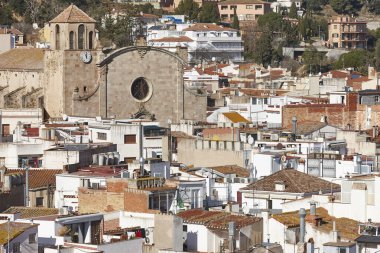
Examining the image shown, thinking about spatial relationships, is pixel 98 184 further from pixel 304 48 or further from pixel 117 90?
pixel 304 48

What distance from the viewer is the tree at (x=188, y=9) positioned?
175 m

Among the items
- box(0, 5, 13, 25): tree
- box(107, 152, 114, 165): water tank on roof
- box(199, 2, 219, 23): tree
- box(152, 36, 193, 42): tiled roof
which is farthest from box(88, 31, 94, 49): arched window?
box(199, 2, 219, 23): tree

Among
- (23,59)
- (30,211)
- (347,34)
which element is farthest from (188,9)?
(30,211)

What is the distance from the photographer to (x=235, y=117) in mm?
78500

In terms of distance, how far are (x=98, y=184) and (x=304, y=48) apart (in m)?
114

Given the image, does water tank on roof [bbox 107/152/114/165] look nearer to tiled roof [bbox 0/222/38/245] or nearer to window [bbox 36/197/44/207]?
window [bbox 36/197/44/207]

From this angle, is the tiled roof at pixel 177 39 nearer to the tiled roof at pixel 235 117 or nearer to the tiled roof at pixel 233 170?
the tiled roof at pixel 235 117

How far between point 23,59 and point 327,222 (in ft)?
181

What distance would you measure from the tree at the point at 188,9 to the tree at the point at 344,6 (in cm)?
1712

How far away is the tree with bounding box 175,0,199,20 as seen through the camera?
175 metres

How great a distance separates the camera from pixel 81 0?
520ft

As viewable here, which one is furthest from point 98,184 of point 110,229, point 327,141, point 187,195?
point 327,141

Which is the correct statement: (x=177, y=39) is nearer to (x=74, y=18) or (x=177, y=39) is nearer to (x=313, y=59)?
(x=313, y=59)

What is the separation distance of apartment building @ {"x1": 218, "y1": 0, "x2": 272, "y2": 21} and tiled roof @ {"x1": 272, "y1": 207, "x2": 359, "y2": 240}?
141 m
